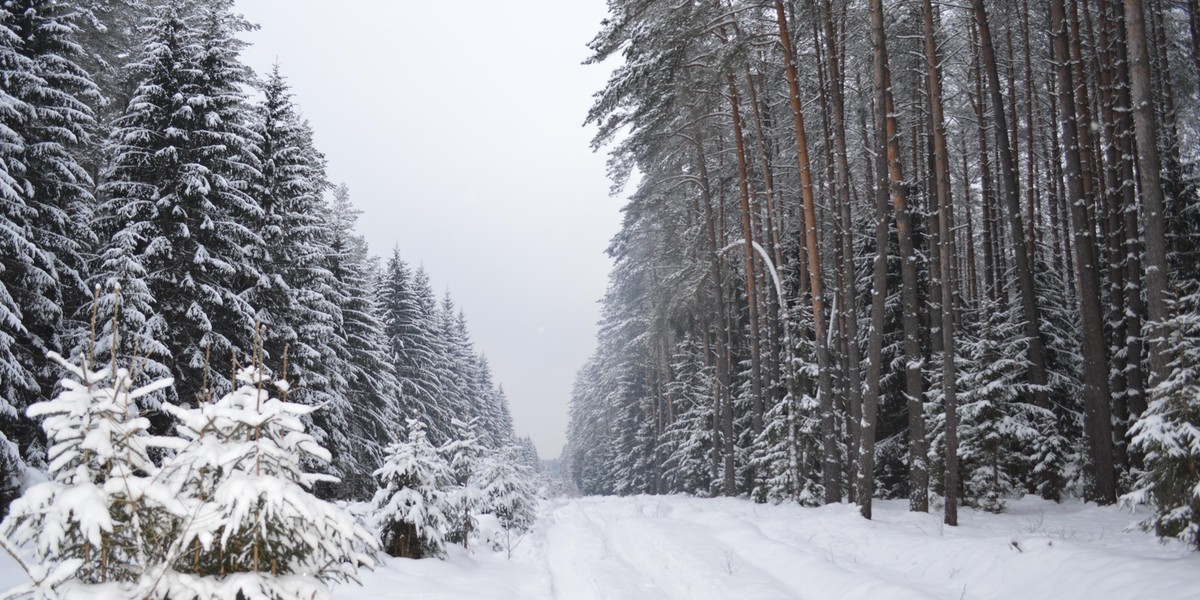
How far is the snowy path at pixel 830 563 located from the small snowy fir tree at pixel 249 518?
3631mm

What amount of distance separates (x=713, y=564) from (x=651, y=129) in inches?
444

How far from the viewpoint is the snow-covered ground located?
627cm

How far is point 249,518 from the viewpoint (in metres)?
3.01

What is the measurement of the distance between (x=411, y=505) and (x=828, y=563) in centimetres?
594

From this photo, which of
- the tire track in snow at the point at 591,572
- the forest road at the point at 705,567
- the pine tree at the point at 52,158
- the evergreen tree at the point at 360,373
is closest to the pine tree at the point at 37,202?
the pine tree at the point at 52,158

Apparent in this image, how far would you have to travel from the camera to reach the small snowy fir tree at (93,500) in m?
2.63

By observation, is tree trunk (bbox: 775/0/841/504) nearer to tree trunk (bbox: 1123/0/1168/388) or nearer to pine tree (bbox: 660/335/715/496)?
tree trunk (bbox: 1123/0/1168/388)

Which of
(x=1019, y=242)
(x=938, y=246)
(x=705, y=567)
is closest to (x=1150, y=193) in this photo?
(x=938, y=246)

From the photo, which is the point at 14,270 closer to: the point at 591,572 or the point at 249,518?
the point at 591,572

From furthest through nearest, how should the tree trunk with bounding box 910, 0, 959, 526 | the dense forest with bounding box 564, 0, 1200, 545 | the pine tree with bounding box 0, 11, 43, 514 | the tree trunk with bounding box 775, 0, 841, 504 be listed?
the tree trunk with bounding box 775, 0, 841, 504 < the dense forest with bounding box 564, 0, 1200, 545 < the tree trunk with bounding box 910, 0, 959, 526 < the pine tree with bounding box 0, 11, 43, 514

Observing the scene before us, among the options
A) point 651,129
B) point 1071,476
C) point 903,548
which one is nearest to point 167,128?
point 651,129

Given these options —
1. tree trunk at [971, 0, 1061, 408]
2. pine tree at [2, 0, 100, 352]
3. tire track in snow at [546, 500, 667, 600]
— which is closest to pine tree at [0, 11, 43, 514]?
pine tree at [2, 0, 100, 352]

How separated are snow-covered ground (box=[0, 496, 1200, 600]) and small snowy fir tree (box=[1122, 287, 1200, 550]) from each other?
34 cm

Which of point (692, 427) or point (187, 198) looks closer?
point (187, 198)
